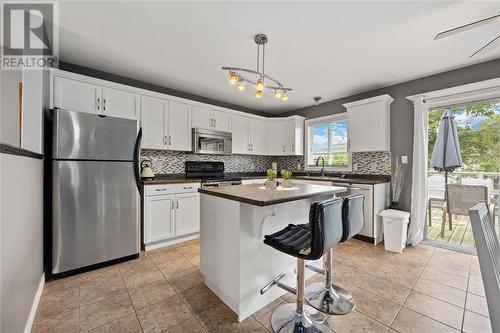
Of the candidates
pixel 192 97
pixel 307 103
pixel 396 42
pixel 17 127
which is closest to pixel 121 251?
pixel 17 127

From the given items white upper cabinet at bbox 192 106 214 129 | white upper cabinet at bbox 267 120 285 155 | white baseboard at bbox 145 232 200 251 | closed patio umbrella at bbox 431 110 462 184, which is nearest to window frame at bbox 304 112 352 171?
white upper cabinet at bbox 267 120 285 155

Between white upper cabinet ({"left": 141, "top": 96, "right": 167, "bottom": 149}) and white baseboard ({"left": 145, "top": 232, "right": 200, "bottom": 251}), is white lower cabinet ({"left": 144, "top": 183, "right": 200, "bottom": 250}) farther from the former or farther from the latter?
white upper cabinet ({"left": 141, "top": 96, "right": 167, "bottom": 149})

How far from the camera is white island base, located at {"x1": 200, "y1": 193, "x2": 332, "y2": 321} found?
165cm

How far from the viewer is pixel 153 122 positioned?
10.7ft

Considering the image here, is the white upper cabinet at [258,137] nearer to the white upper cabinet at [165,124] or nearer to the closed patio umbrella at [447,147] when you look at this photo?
the white upper cabinet at [165,124]

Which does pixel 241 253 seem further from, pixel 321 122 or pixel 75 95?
pixel 321 122

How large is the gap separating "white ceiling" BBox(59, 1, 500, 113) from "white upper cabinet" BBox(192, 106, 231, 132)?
58cm

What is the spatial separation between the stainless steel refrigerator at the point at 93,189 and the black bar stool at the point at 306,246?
1.89 m

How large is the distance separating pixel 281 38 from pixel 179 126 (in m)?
2.13

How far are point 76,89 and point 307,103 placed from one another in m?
3.95

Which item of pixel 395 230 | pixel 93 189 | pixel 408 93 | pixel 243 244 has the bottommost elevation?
pixel 395 230

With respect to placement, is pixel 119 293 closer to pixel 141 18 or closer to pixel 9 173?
pixel 9 173

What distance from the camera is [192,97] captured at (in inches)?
160

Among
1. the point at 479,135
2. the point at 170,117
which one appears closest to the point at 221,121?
Answer: the point at 170,117
